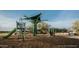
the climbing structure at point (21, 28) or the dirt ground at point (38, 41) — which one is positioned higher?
Result: the climbing structure at point (21, 28)

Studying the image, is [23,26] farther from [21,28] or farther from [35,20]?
[35,20]

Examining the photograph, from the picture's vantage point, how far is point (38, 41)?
208 cm

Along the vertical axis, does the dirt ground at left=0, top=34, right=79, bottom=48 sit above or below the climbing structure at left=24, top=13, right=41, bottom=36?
below

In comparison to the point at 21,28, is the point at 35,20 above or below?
above

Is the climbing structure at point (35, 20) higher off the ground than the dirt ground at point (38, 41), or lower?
higher

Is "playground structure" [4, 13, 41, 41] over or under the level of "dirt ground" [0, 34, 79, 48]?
over

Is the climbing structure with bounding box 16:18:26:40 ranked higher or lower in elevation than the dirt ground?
higher

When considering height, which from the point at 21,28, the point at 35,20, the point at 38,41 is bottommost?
the point at 38,41

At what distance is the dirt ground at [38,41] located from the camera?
2072mm

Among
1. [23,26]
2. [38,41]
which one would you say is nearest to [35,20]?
[23,26]

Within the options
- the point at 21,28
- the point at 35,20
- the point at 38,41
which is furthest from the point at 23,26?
the point at 38,41

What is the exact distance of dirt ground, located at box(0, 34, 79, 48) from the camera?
6.80 feet
